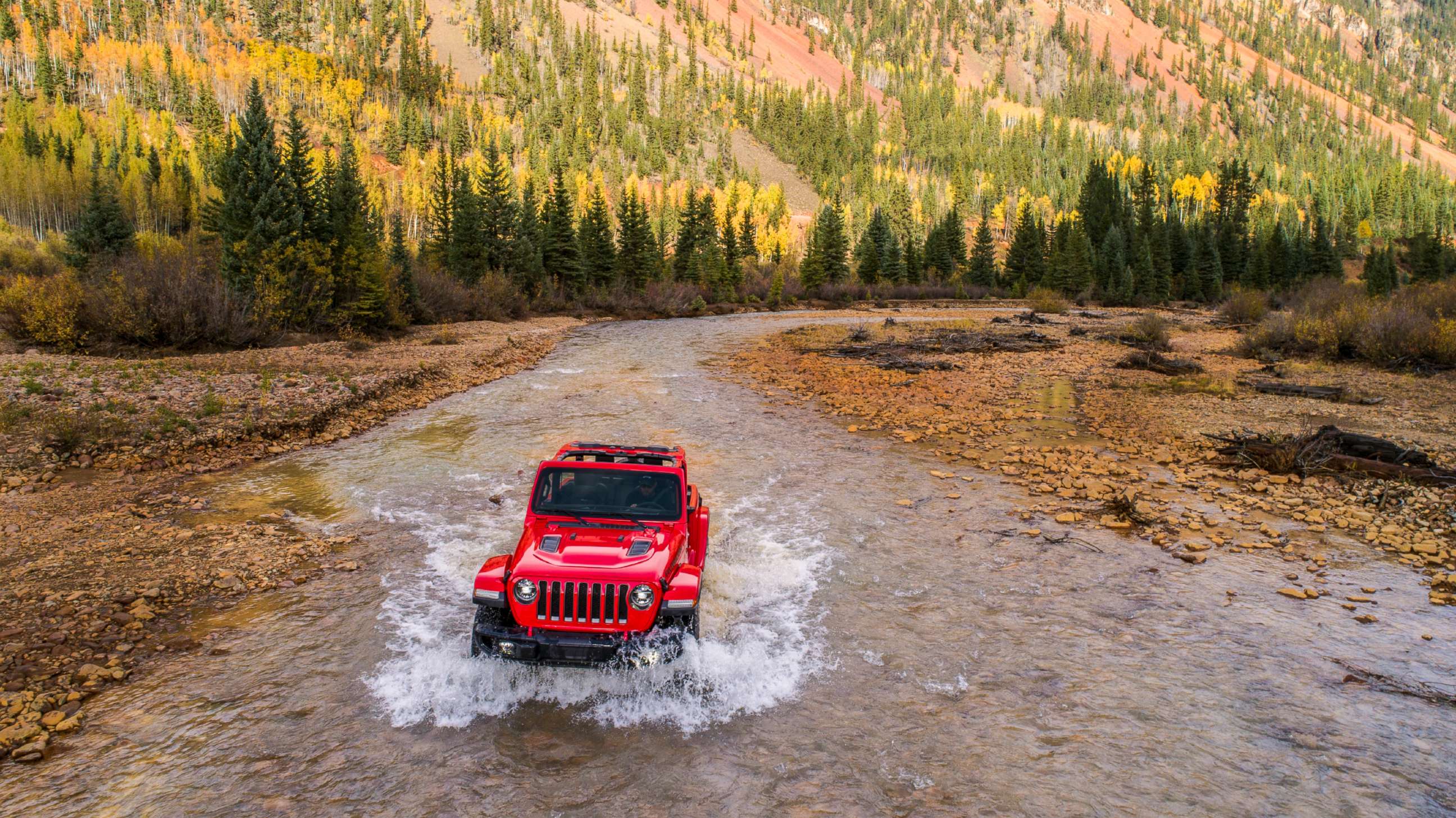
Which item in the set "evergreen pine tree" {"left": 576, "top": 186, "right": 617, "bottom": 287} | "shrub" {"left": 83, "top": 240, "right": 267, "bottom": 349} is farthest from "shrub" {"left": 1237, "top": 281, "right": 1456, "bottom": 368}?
"evergreen pine tree" {"left": 576, "top": 186, "right": 617, "bottom": 287}

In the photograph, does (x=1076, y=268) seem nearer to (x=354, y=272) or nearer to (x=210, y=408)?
(x=354, y=272)

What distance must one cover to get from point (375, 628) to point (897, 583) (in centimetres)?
609

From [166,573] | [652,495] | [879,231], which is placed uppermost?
[879,231]

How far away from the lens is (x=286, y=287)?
97.5ft

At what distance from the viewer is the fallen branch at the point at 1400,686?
19.9ft

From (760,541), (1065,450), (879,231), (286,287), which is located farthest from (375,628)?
(879,231)

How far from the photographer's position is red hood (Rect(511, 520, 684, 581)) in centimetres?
596

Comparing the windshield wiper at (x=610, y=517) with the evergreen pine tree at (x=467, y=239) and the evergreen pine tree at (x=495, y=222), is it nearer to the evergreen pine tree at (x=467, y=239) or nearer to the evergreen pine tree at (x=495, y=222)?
the evergreen pine tree at (x=467, y=239)

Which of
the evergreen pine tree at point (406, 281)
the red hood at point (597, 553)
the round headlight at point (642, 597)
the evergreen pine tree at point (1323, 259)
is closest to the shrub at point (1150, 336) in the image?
the red hood at point (597, 553)

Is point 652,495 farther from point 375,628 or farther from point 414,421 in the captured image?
point 414,421

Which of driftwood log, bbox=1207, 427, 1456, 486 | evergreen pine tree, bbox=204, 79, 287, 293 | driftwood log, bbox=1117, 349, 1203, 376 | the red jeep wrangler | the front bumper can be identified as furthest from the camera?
evergreen pine tree, bbox=204, 79, 287, 293

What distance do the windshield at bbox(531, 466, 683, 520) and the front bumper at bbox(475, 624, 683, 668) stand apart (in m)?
1.59

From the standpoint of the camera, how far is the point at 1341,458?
12539 mm

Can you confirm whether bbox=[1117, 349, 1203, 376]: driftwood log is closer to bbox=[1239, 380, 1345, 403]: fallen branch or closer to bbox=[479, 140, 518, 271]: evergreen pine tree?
bbox=[1239, 380, 1345, 403]: fallen branch
